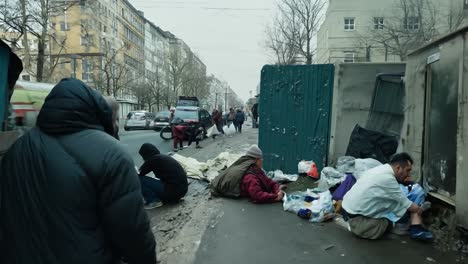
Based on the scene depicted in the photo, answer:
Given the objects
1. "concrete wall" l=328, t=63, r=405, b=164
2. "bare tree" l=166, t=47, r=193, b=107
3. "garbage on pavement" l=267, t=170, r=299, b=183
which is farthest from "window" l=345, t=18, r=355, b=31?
"garbage on pavement" l=267, t=170, r=299, b=183

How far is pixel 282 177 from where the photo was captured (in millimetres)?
8156

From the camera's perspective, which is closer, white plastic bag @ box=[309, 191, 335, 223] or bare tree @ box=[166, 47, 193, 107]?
white plastic bag @ box=[309, 191, 335, 223]

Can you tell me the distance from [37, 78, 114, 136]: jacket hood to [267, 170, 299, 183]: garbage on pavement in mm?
6378

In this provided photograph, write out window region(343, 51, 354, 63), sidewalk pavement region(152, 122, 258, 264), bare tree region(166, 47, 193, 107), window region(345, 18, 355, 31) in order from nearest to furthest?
1. sidewalk pavement region(152, 122, 258, 264)
2. window region(343, 51, 354, 63)
3. window region(345, 18, 355, 31)
4. bare tree region(166, 47, 193, 107)

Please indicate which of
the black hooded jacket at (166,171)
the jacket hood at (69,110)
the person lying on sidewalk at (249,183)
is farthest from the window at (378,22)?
the jacket hood at (69,110)

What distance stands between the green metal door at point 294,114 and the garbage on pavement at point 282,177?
1.17 ft

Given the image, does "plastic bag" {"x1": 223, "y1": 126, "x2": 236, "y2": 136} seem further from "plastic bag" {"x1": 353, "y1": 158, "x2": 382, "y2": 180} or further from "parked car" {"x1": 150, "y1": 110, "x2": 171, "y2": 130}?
"plastic bag" {"x1": 353, "y1": 158, "x2": 382, "y2": 180}

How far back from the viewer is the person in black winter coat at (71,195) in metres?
1.85

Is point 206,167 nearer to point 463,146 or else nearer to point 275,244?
point 275,244

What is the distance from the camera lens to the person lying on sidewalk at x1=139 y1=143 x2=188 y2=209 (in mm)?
7016

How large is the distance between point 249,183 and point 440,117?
3088 millimetres

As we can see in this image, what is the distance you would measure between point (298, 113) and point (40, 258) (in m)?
7.25

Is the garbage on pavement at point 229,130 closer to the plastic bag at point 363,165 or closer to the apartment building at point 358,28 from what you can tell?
the plastic bag at point 363,165

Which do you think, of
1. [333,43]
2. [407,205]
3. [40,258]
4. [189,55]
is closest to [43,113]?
[40,258]
